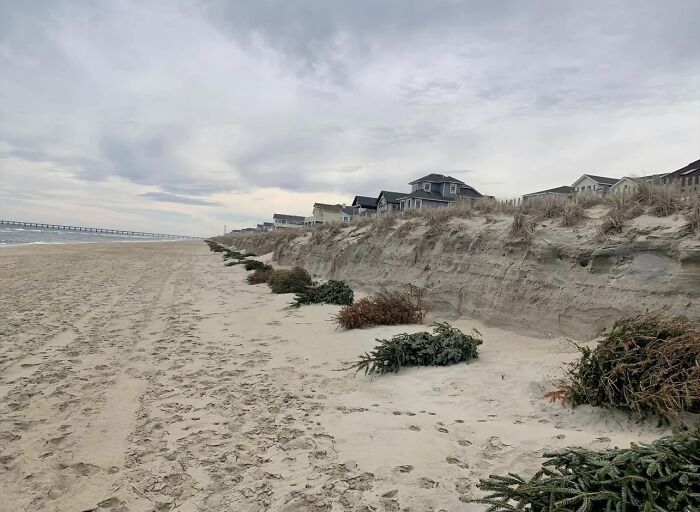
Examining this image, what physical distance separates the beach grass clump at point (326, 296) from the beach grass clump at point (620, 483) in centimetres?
946

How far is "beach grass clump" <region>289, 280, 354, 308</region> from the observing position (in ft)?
40.2

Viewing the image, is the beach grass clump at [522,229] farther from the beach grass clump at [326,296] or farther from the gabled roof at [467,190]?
the gabled roof at [467,190]

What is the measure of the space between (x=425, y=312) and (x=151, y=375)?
5.80 metres

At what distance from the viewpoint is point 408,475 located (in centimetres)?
340

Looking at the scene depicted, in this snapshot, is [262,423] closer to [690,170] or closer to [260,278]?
[260,278]

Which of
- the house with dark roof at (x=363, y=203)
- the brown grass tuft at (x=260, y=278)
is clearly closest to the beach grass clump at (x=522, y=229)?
the brown grass tuft at (x=260, y=278)

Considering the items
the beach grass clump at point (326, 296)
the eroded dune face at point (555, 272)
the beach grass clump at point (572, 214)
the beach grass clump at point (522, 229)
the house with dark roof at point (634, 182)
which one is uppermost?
the house with dark roof at point (634, 182)

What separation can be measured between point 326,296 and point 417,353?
249 inches

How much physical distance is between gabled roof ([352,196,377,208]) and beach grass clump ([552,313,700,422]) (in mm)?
63415

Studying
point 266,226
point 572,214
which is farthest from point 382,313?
point 266,226

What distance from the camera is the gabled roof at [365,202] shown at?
68750mm

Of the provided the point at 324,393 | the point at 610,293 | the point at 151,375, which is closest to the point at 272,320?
the point at 151,375

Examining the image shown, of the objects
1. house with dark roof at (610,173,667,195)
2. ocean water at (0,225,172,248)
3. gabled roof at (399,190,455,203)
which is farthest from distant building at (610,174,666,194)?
ocean water at (0,225,172,248)

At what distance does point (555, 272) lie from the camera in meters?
8.02
